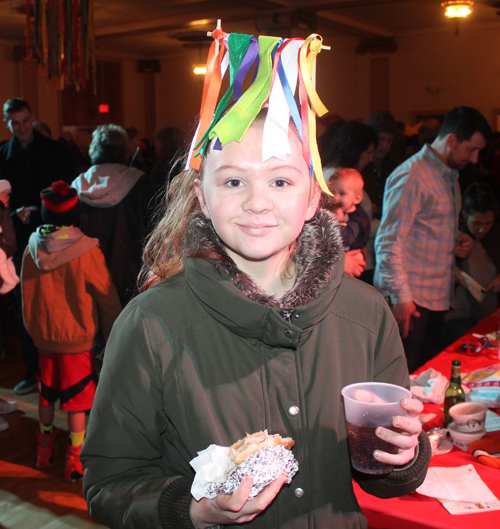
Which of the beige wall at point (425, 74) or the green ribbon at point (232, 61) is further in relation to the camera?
the beige wall at point (425, 74)

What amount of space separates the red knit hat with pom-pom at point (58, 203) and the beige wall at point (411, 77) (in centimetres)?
789

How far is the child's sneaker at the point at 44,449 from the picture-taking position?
3.08m

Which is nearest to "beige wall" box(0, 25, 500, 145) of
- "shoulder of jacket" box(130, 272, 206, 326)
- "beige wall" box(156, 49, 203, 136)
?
"beige wall" box(156, 49, 203, 136)

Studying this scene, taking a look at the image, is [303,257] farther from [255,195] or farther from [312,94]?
[312,94]

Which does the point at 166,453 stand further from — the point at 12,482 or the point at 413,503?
the point at 12,482

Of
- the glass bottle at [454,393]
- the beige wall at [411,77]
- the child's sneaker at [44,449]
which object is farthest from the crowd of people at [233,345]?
the beige wall at [411,77]

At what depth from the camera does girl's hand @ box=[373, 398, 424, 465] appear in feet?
3.10

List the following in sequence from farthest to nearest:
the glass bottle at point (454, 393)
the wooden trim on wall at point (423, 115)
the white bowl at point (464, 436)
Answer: the wooden trim on wall at point (423, 115)
the glass bottle at point (454, 393)
the white bowl at point (464, 436)

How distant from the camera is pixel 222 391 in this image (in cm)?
103

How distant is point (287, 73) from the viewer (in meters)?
1.06

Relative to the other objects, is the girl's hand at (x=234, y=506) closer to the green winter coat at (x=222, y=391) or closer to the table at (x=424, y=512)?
the green winter coat at (x=222, y=391)

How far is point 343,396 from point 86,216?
2997 millimetres

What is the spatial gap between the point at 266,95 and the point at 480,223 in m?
3.26

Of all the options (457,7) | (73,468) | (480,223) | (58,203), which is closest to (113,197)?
(58,203)
